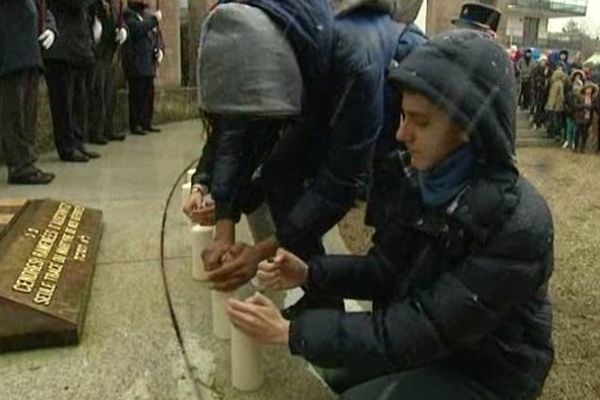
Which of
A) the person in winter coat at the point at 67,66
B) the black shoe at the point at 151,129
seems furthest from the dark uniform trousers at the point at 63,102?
the black shoe at the point at 151,129

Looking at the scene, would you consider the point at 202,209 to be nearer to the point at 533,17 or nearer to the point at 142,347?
the point at 142,347

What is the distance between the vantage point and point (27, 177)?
4305mm

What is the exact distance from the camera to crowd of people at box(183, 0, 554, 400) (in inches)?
50.6

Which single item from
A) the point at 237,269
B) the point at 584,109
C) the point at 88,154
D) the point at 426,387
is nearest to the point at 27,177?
the point at 88,154

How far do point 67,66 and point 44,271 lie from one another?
3.32 metres

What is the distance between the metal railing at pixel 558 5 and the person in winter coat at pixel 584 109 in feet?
73.4

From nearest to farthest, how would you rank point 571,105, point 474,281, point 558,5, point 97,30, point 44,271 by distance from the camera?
point 474,281 → point 44,271 → point 97,30 → point 571,105 → point 558,5

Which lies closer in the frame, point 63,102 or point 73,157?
point 63,102

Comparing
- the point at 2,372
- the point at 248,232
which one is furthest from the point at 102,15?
the point at 2,372

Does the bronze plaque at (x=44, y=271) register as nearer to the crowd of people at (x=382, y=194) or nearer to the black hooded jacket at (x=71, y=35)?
the crowd of people at (x=382, y=194)

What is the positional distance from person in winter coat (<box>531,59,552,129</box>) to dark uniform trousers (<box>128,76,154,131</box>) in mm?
10365

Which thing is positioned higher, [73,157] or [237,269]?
[237,269]

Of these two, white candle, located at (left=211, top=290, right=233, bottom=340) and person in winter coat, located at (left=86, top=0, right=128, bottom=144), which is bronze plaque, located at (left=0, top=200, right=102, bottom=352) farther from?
person in winter coat, located at (left=86, top=0, right=128, bottom=144)

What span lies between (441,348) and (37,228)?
78.2 inches
